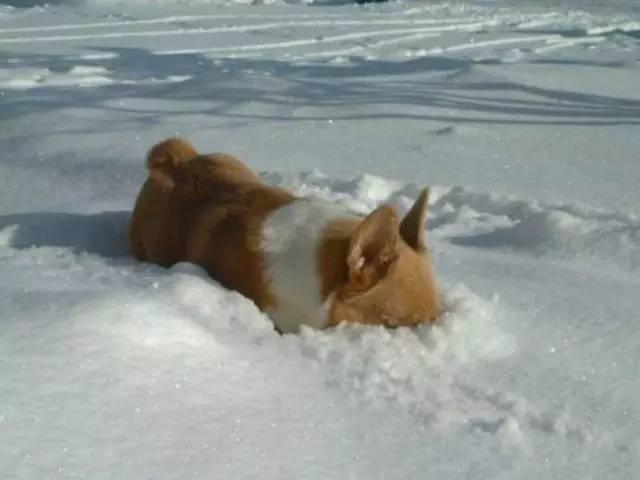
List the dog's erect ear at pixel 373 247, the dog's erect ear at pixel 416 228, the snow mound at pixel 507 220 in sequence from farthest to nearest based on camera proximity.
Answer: the snow mound at pixel 507 220, the dog's erect ear at pixel 416 228, the dog's erect ear at pixel 373 247

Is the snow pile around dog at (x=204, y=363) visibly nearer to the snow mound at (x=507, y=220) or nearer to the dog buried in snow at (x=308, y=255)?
the dog buried in snow at (x=308, y=255)

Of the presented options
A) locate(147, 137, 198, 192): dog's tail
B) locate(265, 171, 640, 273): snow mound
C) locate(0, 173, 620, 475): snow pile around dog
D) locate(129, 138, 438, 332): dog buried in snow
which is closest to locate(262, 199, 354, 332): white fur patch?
locate(129, 138, 438, 332): dog buried in snow

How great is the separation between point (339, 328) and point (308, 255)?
227mm

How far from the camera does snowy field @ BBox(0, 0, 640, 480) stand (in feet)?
5.69

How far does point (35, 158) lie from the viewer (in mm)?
4188

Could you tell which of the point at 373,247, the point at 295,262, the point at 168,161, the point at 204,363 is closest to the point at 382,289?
the point at 373,247

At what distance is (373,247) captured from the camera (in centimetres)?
253

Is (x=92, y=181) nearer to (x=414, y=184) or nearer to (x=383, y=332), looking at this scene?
(x=414, y=184)

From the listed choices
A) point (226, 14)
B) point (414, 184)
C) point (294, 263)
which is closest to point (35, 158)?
point (414, 184)

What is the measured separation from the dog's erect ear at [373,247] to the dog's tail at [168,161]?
2.82 ft

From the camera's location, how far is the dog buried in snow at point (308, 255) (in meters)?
2.55

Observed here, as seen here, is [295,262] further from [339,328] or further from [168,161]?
[168,161]

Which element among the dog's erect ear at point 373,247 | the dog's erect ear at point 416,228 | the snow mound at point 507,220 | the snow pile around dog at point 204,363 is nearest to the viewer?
the snow pile around dog at point 204,363

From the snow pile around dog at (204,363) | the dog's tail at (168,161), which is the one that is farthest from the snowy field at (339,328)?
the dog's tail at (168,161)
